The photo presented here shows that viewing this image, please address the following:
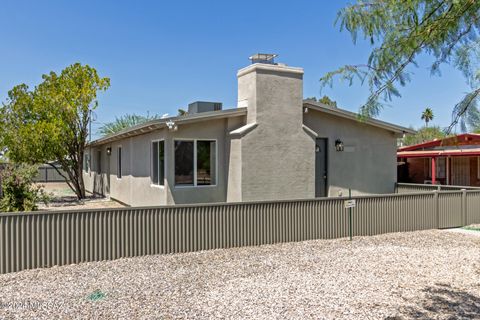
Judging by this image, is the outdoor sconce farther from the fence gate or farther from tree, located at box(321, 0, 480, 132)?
tree, located at box(321, 0, 480, 132)

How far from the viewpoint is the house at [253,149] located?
427 inches

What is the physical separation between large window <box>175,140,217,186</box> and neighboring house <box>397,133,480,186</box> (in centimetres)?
918

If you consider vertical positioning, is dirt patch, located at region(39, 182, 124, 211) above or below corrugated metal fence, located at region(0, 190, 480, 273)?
below

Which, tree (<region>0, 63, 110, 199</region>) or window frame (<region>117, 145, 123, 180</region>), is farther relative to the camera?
tree (<region>0, 63, 110, 199</region>)

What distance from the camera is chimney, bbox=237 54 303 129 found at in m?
11.2

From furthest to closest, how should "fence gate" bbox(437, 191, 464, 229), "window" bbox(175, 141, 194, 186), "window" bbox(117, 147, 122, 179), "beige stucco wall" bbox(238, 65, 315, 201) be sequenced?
"window" bbox(117, 147, 122, 179)
"beige stucco wall" bbox(238, 65, 315, 201)
"window" bbox(175, 141, 194, 186)
"fence gate" bbox(437, 191, 464, 229)

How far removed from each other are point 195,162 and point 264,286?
19.3 feet

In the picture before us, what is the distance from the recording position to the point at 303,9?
10.2 m

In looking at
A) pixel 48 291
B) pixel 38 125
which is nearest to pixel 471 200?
pixel 48 291

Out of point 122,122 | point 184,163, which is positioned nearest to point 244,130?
point 184,163

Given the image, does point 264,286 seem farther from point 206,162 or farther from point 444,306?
point 206,162

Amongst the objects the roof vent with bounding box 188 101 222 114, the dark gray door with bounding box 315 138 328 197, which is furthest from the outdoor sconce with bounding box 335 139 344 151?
the roof vent with bounding box 188 101 222 114

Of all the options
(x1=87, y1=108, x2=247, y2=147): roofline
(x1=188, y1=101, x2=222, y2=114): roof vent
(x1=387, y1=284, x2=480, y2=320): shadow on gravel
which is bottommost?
(x1=387, y1=284, x2=480, y2=320): shadow on gravel

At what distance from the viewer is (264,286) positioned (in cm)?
563
